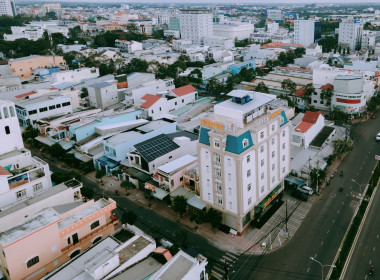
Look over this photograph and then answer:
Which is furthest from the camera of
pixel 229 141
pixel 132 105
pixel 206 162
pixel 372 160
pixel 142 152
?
pixel 132 105

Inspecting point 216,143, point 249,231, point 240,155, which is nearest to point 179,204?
point 249,231

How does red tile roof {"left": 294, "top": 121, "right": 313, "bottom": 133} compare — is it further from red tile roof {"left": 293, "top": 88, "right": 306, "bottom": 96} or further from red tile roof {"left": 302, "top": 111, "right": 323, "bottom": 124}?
red tile roof {"left": 293, "top": 88, "right": 306, "bottom": 96}

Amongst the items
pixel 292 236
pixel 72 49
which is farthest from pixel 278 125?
pixel 72 49

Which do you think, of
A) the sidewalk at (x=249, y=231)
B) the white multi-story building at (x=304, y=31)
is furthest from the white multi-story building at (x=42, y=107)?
the white multi-story building at (x=304, y=31)

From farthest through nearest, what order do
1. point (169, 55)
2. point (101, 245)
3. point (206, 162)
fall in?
point (169, 55) < point (206, 162) < point (101, 245)

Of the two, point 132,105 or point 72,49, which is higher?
point 72,49

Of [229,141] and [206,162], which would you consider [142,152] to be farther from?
[229,141]

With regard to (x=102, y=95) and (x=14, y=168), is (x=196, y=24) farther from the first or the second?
(x=14, y=168)

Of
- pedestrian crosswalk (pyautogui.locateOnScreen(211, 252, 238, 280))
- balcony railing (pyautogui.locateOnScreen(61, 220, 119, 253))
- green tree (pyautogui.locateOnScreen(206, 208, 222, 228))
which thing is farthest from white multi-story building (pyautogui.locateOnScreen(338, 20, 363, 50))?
balcony railing (pyautogui.locateOnScreen(61, 220, 119, 253))
